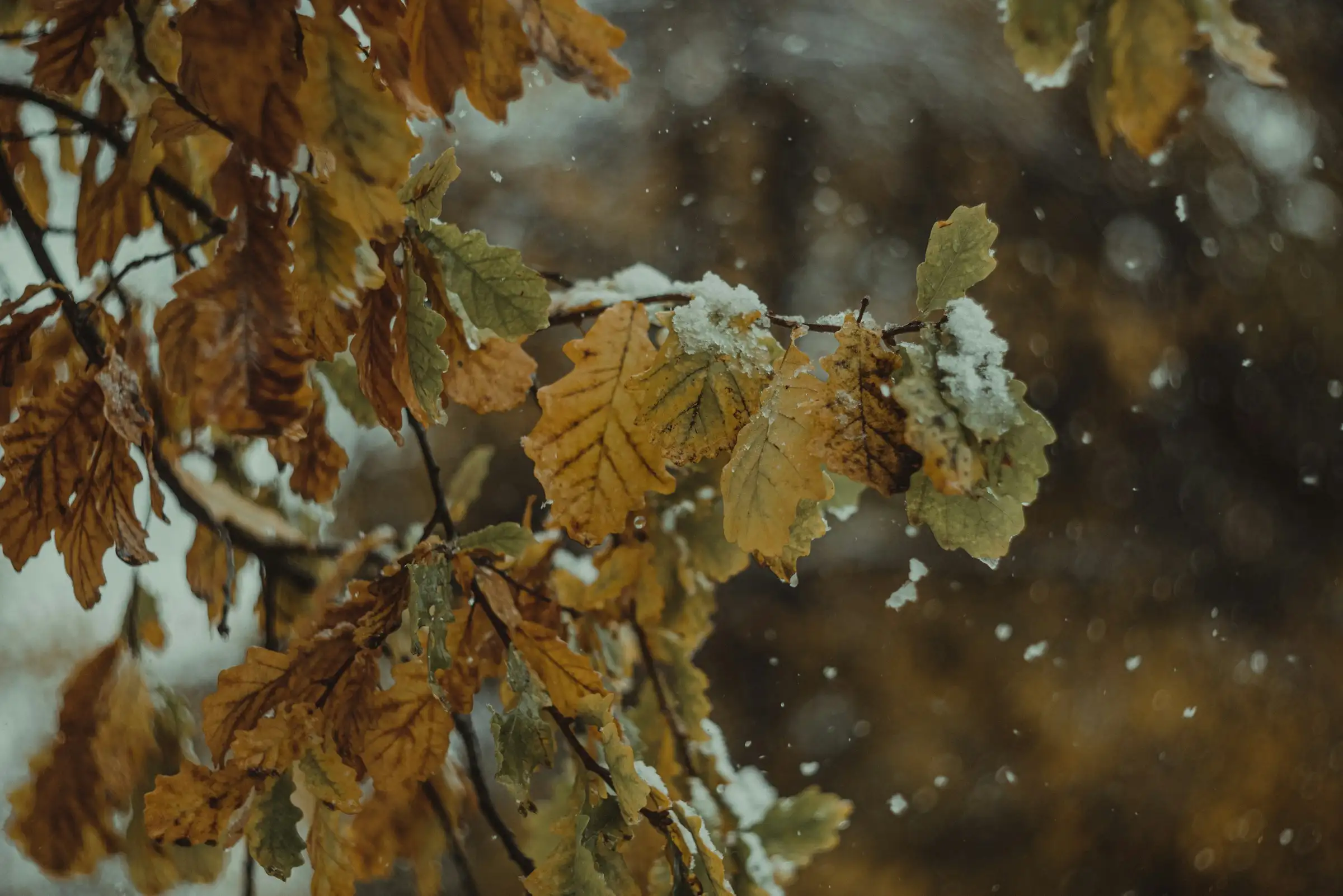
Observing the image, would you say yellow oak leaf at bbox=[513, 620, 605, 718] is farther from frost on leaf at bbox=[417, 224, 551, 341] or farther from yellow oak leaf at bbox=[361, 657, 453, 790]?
frost on leaf at bbox=[417, 224, 551, 341]

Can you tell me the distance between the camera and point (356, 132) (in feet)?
0.99

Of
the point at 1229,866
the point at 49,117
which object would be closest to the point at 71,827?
the point at 49,117

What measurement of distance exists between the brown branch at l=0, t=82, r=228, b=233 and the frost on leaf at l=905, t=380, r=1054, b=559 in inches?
13.1

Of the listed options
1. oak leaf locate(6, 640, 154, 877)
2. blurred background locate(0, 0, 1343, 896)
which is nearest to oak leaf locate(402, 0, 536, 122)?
oak leaf locate(6, 640, 154, 877)

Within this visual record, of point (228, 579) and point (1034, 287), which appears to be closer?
point (228, 579)

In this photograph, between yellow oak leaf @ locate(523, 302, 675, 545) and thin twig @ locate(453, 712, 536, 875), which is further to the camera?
thin twig @ locate(453, 712, 536, 875)

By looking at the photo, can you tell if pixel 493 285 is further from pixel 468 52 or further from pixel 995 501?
pixel 995 501

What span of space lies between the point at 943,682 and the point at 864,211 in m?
1.05

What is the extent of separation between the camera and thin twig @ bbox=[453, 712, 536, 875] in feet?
1.63

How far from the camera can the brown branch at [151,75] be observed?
0.32 meters

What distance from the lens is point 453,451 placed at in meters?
1.81

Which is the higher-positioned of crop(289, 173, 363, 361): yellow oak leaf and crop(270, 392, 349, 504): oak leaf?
crop(289, 173, 363, 361): yellow oak leaf

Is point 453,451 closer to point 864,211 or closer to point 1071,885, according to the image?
point 864,211

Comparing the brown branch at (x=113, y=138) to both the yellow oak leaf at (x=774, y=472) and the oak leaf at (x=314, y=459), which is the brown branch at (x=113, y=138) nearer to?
the oak leaf at (x=314, y=459)
